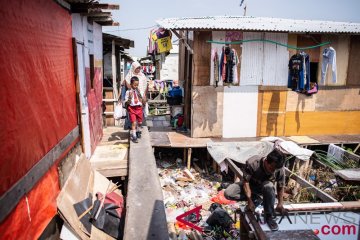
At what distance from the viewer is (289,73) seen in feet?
31.7

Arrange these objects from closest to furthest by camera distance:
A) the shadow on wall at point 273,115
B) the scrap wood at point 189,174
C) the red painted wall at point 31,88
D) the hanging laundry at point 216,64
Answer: the red painted wall at point 31,88, the scrap wood at point 189,174, the hanging laundry at point 216,64, the shadow on wall at point 273,115

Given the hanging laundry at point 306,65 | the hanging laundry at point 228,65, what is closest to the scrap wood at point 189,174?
the hanging laundry at point 228,65

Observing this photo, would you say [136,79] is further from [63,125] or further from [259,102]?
[259,102]

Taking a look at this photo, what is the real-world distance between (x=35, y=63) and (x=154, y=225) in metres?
3.06

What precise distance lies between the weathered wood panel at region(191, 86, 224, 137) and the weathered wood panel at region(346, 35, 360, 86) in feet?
16.7

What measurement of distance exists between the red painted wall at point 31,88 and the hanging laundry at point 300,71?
7488 mm

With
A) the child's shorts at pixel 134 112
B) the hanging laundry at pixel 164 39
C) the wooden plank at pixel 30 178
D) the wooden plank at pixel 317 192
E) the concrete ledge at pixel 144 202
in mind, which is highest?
the hanging laundry at pixel 164 39

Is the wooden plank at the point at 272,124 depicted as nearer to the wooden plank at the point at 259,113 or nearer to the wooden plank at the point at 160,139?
the wooden plank at the point at 259,113

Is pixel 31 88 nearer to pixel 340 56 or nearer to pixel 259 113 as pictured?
pixel 259 113

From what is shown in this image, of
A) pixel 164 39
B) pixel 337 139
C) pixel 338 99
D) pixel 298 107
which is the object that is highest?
pixel 164 39

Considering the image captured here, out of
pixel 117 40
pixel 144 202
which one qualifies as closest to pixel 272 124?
pixel 144 202

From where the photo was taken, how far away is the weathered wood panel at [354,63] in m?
10.1

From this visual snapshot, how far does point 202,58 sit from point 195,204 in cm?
486

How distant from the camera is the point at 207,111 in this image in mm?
9719
